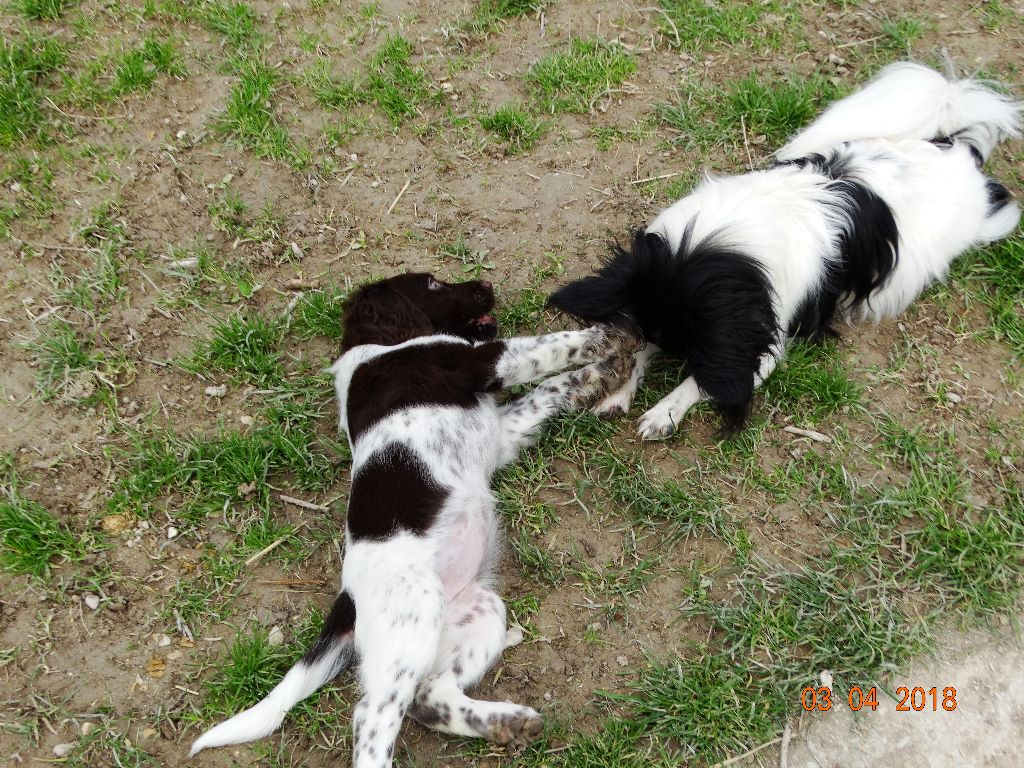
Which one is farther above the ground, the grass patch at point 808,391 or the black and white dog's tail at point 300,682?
the grass patch at point 808,391

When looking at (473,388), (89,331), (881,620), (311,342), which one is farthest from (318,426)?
(881,620)

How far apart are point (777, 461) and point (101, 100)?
169 inches

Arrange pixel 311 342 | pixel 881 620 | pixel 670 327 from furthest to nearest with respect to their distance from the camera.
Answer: pixel 311 342 < pixel 670 327 < pixel 881 620

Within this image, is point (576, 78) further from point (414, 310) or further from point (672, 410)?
point (672, 410)

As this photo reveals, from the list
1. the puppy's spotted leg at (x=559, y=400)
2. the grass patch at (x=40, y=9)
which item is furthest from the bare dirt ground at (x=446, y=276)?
the puppy's spotted leg at (x=559, y=400)

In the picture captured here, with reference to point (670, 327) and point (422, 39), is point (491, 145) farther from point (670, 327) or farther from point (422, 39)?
point (670, 327)

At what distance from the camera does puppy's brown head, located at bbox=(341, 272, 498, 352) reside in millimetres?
3166

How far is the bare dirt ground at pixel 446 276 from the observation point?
277 centimetres

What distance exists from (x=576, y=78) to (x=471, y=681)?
3.34 metres

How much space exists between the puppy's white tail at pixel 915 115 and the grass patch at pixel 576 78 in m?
1.13

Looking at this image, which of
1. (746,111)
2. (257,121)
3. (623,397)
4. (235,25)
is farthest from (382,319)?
(235,25)

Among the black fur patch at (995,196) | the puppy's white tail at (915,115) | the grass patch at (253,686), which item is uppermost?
the puppy's white tail at (915,115)

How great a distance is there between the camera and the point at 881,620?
278 centimetres

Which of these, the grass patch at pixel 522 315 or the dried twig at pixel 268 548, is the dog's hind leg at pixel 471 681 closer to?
the dried twig at pixel 268 548
